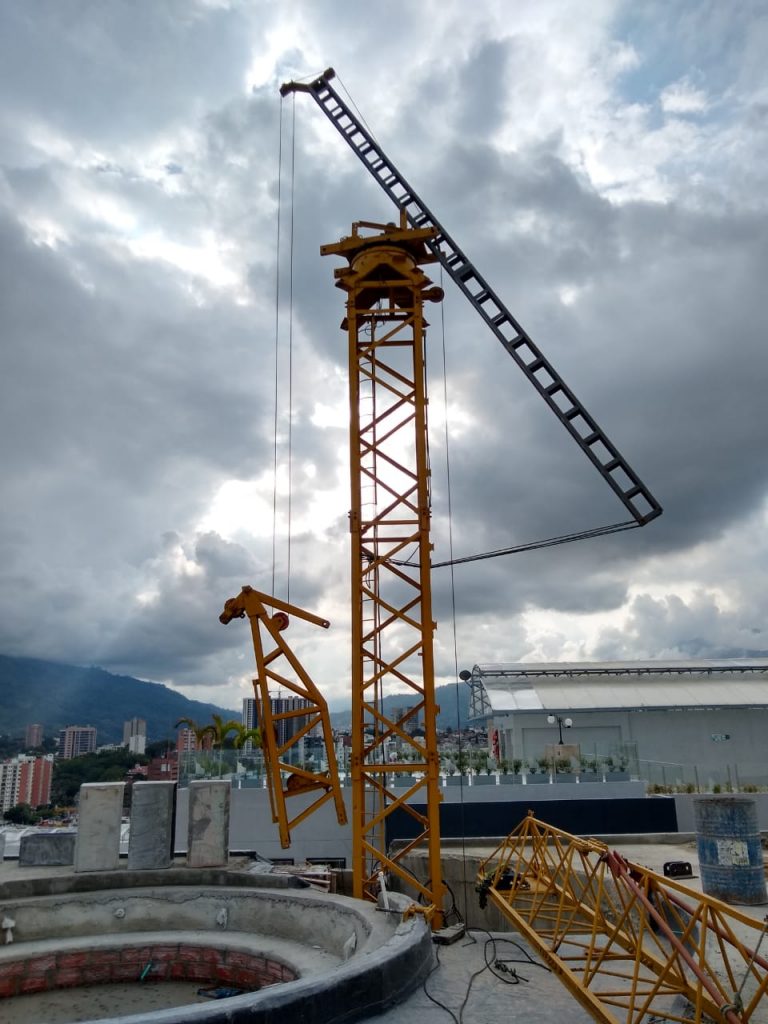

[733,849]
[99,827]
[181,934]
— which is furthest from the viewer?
[99,827]

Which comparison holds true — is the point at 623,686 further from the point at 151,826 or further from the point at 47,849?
the point at 47,849

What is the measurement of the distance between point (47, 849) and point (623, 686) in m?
35.2

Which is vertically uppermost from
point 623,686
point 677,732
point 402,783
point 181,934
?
point 623,686

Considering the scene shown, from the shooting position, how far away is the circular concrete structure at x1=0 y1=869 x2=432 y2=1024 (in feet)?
47.1

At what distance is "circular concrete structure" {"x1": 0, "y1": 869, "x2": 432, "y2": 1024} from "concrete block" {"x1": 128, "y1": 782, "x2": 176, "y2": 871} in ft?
1.44

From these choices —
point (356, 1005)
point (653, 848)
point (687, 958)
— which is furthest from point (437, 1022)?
point (653, 848)

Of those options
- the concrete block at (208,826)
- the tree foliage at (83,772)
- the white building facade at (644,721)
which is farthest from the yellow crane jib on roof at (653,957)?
the tree foliage at (83,772)

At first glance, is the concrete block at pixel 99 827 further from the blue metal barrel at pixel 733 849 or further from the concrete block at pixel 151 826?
the blue metal barrel at pixel 733 849

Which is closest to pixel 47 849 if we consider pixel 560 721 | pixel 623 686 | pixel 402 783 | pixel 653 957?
pixel 402 783

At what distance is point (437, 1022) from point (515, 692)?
116ft

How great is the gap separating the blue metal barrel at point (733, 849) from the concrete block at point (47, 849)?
1547cm

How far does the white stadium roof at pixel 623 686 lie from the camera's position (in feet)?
139

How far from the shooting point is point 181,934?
54.9 feet

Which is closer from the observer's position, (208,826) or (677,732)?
(208,826)
